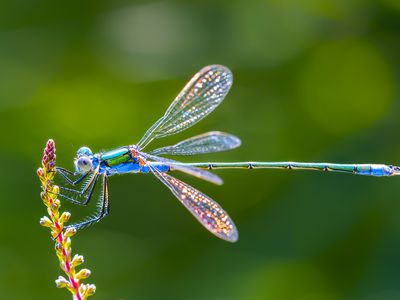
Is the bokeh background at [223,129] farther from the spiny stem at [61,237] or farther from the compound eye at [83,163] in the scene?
the spiny stem at [61,237]

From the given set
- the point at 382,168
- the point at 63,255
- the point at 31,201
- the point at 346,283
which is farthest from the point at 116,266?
the point at 63,255

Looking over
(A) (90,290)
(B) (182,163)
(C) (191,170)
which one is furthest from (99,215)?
(A) (90,290)

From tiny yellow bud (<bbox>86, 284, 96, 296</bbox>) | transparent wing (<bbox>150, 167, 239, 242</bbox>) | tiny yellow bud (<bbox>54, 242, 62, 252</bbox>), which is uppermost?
transparent wing (<bbox>150, 167, 239, 242</bbox>)

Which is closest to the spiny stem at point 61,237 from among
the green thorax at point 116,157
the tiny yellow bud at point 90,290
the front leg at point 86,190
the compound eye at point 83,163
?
the tiny yellow bud at point 90,290

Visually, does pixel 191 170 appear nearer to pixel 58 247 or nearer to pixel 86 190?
pixel 86 190

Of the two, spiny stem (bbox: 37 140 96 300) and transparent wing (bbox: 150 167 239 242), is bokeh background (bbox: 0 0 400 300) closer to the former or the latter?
transparent wing (bbox: 150 167 239 242)

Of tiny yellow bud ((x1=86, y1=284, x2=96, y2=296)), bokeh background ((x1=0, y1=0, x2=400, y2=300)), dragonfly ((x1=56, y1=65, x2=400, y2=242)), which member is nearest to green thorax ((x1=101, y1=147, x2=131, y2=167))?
dragonfly ((x1=56, y1=65, x2=400, y2=242))

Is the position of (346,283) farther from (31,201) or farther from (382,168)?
(31,201)
